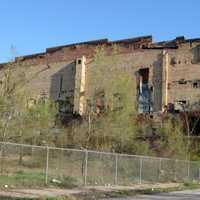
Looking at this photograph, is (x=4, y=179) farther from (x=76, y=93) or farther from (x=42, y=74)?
(x=42, y=74)

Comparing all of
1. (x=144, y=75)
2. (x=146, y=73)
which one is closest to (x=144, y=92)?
(x=144, y=75)

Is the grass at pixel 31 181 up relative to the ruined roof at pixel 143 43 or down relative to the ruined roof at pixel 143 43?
down

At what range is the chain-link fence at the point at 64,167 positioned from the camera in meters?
24.1

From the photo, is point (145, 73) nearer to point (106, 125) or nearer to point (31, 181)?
point (106, 125)

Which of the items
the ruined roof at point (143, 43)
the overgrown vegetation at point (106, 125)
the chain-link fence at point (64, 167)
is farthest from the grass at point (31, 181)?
the ruined roof at point (143, 43)

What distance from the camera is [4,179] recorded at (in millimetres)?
22906

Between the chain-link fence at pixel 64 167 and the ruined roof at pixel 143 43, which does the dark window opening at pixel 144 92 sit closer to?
the ruined roof at pixel 143 43

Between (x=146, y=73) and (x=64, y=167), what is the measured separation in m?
44.5

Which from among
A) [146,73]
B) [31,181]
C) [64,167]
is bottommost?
[31,181]

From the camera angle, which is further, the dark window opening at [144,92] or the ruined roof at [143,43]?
the ruined roof at [143,43]

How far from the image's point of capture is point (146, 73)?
228 ft

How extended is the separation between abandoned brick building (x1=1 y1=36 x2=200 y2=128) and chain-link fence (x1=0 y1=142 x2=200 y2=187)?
29045mm

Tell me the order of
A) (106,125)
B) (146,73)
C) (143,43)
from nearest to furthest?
(106,125) → (146,73) → (143,43)

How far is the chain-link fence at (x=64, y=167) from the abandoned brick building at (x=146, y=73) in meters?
29.0
